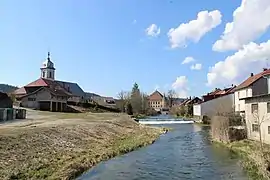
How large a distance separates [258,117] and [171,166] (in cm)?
1229

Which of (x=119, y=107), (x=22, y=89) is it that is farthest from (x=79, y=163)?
(x=119, y=107)

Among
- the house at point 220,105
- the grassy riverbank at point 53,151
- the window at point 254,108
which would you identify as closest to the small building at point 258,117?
the window at point 254,108

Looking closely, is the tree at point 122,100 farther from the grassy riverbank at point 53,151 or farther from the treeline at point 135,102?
the grassy riverbank at point 53,151

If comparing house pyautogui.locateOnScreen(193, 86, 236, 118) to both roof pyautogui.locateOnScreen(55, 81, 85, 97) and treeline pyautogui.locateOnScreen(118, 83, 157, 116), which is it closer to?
treeline pyautogui.locateOnScreen(118, 83, 157, 116)

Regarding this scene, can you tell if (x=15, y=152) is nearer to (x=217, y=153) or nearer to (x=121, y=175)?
(x=121, y=175)

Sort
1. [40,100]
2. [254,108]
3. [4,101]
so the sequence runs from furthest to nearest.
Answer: [40,100]
[4,101]
[254,108]

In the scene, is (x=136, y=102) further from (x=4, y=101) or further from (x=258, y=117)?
(x=258, y=117)

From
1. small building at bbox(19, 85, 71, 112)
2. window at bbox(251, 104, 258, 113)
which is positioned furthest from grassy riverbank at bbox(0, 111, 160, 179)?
small building at bbox(19, 85, 71, 112)

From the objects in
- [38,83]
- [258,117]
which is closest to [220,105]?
[258,117]

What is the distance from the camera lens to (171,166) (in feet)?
82.2

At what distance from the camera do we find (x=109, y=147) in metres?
32.5

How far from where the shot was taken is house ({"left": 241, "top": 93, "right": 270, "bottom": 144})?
3291 cm

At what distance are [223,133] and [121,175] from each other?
20.4 metres

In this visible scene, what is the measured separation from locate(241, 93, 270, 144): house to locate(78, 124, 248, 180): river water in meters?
4.06
